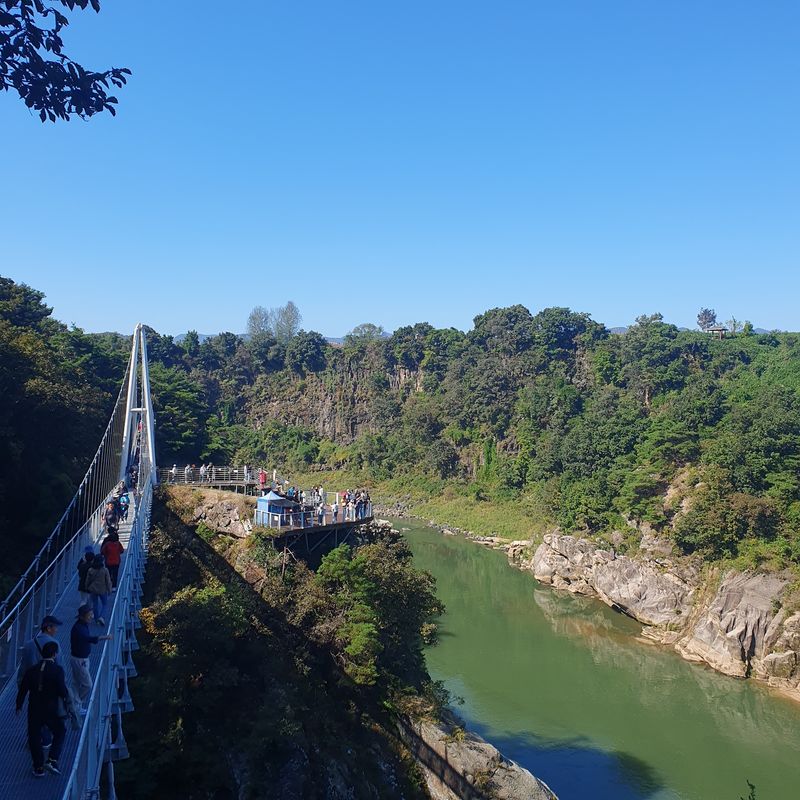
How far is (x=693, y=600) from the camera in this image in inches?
867

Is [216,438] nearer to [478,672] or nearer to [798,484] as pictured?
[478,672]

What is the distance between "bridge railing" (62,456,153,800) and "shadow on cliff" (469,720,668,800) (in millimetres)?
9080

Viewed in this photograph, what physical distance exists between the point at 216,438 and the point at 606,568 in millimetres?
14526

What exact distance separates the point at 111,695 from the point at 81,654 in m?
0.85

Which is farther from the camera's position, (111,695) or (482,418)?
(482,418)

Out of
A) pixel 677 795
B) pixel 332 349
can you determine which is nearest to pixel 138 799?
pixel 677 795

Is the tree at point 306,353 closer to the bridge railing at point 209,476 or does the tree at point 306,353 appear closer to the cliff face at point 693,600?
the cliff face at point 693,600

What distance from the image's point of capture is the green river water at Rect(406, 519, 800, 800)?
46.8 feet

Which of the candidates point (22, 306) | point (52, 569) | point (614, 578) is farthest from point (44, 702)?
point (22, 306)

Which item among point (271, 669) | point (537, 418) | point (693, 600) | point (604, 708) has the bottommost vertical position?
point (604, 708)

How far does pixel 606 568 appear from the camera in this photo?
25141mm

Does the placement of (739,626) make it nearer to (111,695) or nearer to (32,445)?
(32,445)

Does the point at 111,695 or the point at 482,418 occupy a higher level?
the point at 482,418

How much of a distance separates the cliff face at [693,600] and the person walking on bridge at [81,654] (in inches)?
705
